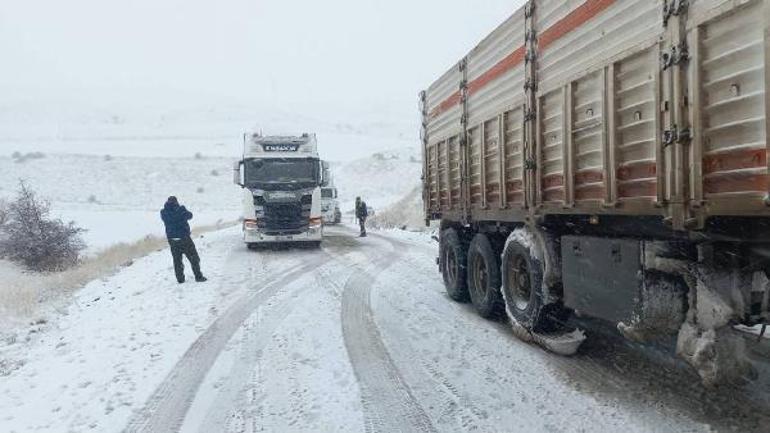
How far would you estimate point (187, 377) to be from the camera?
5.12 m

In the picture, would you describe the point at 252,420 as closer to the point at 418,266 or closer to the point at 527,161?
the point at 527,161

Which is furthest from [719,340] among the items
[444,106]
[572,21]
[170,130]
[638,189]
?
[170,130]

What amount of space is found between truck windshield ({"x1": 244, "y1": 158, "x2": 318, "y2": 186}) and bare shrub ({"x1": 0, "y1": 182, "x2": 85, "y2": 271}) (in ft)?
23.8

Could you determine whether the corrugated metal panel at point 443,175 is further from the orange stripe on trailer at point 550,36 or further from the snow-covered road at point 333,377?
the snow-covered road at point 333,377

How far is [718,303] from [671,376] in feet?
4.70

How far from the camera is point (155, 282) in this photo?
10.6m

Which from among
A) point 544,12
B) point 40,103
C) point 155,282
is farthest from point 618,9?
point 40,103

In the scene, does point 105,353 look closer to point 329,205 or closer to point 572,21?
point 572,21

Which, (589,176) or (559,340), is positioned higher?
(589,176)

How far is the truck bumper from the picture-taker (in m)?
15.6

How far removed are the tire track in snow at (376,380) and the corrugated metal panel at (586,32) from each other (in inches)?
117

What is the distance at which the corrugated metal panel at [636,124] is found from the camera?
3754 mm

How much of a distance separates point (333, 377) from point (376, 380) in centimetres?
39

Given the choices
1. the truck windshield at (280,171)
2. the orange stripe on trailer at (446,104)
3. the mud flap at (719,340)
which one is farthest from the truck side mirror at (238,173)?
the mud flap at (719,340)
